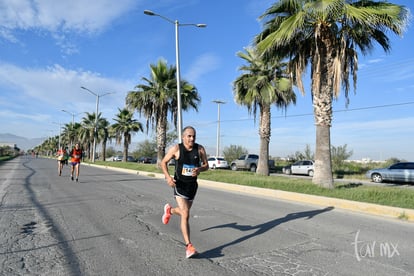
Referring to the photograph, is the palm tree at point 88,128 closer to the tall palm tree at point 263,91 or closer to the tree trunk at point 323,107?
the tall palm tree at point 263,91

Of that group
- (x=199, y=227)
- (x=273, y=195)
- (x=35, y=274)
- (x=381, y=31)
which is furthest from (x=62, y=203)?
(x=381, y=31)

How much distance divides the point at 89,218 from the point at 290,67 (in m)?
10.5

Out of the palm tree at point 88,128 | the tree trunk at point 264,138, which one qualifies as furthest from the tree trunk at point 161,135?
the palm tree at point 88,128

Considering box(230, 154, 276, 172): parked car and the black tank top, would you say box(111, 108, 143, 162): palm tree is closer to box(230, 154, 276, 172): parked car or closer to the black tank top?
box(230, 154, 276, 172): parked car

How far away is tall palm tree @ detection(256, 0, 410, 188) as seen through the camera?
11234mm

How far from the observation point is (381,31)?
12.1 metres

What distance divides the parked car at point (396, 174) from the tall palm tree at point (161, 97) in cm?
1405

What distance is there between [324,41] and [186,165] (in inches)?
396

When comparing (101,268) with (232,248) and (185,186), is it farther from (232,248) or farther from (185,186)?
(232,248)

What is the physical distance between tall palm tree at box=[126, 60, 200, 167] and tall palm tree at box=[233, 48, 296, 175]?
19.2 ft

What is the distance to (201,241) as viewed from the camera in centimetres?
536

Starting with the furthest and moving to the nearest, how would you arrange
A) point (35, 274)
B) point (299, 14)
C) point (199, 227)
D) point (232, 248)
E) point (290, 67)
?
point (290, 67), point (299, 14), point (199, 227), point (232, 248), point (35, 274)

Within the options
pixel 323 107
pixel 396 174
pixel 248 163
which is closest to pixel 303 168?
pixel 248 163

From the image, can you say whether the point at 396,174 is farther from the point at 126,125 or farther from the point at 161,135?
the point at 126,125
